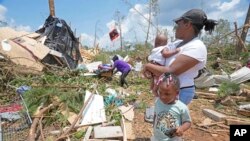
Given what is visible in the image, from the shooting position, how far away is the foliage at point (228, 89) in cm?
660

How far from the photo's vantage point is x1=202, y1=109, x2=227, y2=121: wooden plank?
5.11 m

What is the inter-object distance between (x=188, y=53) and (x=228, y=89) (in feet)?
15.0

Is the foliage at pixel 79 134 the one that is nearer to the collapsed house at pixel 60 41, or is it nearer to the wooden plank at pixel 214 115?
the wooden plank at pixel 214 115

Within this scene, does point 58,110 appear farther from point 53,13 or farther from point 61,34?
point 53,13

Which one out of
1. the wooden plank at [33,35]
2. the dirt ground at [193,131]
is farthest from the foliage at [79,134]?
the wooden plank at [33,35]

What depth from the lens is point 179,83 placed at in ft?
8.70

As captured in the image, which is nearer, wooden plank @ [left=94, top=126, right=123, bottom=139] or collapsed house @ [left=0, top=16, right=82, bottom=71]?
wooden plank @ [left=94, top=126, right=123, bottom=139]

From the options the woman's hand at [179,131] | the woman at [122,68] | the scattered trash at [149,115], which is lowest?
the woman's hand at [179,131]

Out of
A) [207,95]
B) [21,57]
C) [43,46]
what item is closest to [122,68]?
[207,95]

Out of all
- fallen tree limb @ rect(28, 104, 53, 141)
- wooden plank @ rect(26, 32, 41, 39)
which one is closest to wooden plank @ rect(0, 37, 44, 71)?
wooden plank @ rect(26, 32, 41, 39)

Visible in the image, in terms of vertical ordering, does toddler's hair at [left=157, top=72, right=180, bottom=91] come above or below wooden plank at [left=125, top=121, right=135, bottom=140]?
above

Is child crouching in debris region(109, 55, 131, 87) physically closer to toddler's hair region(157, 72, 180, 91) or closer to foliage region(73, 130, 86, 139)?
foliage region(73, 130, 86, 139)

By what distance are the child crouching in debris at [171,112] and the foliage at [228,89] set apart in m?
4.13

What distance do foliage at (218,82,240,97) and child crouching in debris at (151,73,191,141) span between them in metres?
4.13
